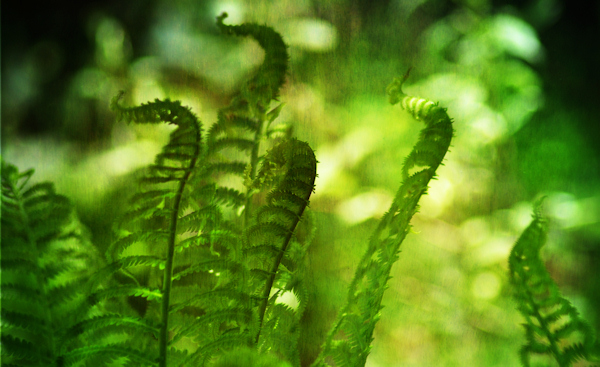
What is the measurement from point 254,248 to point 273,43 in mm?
120

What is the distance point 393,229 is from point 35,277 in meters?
0.21

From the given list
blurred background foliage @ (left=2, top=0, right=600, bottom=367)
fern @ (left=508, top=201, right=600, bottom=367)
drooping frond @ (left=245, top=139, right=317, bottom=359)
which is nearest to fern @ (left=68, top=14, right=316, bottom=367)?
drooping frond @ (left=245, top=139, right=317, bottom=359)

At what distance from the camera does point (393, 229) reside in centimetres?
22

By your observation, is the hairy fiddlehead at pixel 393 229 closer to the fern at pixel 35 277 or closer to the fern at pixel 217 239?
the fern at pixel 217 239

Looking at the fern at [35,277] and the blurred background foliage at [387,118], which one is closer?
the fern at [35,277]

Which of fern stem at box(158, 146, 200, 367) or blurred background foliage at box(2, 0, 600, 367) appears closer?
fern stem at box(158, 146, 200, 367)

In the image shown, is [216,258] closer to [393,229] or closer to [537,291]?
[393,229]

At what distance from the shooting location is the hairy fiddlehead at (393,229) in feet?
0.71

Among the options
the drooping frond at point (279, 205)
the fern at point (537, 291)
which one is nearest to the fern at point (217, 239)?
the drooping frond at point (279, 205)

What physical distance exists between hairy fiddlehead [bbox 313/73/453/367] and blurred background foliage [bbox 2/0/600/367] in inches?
13.7

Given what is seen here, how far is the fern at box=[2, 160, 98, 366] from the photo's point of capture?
23 cm

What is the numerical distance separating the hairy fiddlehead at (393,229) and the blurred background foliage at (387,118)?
35 cm

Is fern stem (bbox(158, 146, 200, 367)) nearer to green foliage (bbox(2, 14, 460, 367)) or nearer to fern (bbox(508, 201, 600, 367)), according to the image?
green foliage (bbox(2, 14, 460, 367))

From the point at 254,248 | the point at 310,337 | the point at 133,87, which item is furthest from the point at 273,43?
the point at 133,87
